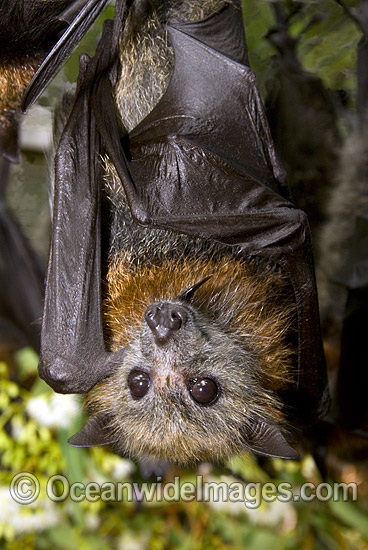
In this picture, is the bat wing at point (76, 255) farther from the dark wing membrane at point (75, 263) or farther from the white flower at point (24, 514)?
the white flower at point (24, 514)

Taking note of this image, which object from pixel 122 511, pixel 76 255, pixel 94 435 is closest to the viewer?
pixel 76 255

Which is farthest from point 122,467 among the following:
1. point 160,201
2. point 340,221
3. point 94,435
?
point 340,221

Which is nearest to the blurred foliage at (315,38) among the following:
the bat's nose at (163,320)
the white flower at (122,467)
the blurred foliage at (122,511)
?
the bat's nose at (163,320)

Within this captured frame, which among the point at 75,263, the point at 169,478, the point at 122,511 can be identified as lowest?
the point at 122,511

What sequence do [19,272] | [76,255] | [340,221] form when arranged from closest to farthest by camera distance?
[76,255]
[340,221]
[19,272]

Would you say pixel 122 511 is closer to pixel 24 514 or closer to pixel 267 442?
pixel 24 514

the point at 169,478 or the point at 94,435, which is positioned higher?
the point at 94,435

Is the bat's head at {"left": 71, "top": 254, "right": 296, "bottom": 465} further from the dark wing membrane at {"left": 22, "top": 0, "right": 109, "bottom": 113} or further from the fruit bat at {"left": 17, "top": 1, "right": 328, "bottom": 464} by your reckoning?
the dark wing membrane at {"left": 22, "top": 0, "right": 109, "bottom": 113}
